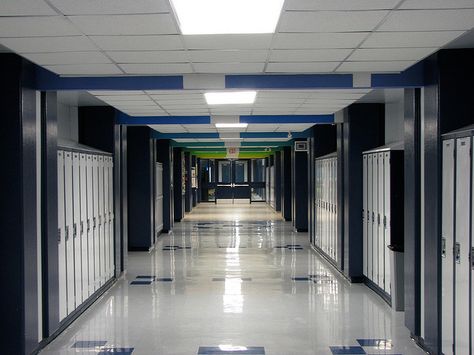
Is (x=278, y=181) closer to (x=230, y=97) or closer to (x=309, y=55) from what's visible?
(x=230, y=97)

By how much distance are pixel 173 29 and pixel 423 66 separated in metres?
2.82

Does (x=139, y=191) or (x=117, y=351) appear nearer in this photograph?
(x=117, y=351)

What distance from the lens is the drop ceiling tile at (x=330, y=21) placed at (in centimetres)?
355

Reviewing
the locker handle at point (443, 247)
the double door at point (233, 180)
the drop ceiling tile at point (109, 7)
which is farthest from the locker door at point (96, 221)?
the double door at point (233, 180)

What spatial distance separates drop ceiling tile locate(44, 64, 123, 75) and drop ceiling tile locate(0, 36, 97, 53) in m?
0.61

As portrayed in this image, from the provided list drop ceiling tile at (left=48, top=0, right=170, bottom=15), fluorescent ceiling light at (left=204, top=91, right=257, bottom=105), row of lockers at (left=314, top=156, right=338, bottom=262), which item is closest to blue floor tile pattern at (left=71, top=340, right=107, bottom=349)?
fluorescent ceiling light at (left=204, top=91, right=257, bottom=105)

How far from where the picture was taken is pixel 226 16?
363cm

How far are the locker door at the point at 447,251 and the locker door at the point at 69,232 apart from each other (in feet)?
13.4

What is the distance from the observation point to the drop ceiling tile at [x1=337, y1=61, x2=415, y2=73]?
5.20 m

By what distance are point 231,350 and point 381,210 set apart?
10.9ft

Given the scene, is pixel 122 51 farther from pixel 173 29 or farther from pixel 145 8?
pixel 145 8

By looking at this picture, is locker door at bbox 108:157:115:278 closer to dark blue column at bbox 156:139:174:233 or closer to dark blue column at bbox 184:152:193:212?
dark blue column at bbox 156:139:174:233

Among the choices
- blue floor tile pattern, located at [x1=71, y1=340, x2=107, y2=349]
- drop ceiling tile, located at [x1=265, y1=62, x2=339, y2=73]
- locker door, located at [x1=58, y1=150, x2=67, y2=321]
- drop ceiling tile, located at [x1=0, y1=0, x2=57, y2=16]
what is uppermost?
drop ceiling tile, located at [x1=265, y1=62, x2=339, y2=73]

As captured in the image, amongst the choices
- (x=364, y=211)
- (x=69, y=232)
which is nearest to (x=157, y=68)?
(x=69, y=232)
